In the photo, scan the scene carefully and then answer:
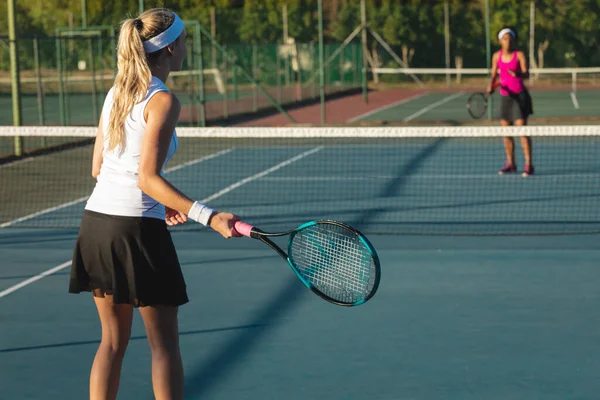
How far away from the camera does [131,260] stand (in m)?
3.69

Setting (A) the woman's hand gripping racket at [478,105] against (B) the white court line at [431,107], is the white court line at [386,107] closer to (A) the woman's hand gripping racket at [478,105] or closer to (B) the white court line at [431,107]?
(B) the white court line at [431,107]

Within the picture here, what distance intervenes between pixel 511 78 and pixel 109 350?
32.2 ft

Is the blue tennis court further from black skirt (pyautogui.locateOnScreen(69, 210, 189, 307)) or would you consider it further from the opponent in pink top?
black skirt (pyautogui.locateOnScreen(69, 210, 189, 307))

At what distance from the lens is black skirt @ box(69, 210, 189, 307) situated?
3.69 meters

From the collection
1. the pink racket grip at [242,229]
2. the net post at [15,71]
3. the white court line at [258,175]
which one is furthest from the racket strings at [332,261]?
the net post at [15,71]

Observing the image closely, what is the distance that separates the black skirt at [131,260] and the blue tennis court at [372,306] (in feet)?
3.60

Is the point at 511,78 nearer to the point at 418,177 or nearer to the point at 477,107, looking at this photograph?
the point at 418,177

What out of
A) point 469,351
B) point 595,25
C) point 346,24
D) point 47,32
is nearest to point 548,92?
point 595,25

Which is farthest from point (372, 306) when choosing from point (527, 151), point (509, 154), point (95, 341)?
point (509, 154)

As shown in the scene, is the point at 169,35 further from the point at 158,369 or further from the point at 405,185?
the point at 405,185

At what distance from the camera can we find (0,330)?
5875mm

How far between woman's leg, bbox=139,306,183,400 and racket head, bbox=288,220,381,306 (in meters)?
0.50

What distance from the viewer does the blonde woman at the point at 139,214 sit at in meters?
3.58

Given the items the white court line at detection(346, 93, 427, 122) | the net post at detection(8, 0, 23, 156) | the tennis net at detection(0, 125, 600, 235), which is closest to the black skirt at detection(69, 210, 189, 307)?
the tennis net at detection(0, 125, 600, 235)
